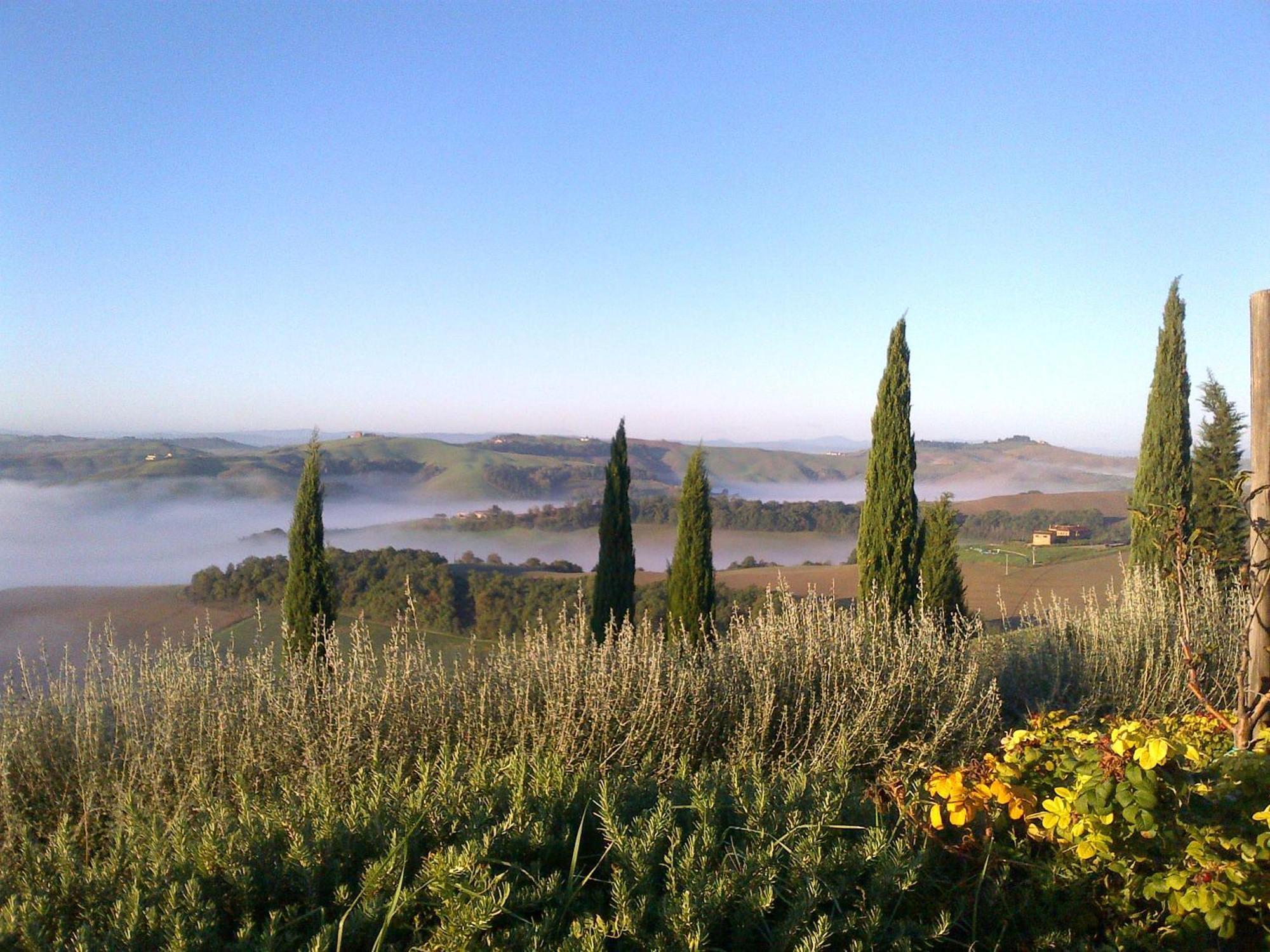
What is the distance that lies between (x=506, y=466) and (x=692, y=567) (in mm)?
6348

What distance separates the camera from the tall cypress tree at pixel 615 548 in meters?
8.80

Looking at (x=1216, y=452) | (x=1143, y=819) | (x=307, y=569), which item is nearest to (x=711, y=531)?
(x=307, y=569)

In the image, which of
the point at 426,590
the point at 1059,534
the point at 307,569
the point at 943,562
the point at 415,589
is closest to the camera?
the point at 307,569

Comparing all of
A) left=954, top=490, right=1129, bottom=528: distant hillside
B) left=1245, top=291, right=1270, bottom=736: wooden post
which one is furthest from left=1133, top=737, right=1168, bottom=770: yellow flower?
left=954, top=490, right=1129, bottom=528: distant hillside

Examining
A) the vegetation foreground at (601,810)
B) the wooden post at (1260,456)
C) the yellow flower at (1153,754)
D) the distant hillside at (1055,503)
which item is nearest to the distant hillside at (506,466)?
the distant hillside at (1055,503)

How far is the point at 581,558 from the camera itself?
30.2ft

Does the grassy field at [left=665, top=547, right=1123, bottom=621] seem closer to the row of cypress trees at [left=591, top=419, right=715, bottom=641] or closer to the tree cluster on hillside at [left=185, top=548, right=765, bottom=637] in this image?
the tree cluster on hillside at [left=185, top=548, right=765, bottom=637]

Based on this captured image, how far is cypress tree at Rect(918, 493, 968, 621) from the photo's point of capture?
10.5 metres

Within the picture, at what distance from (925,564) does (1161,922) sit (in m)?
8.55

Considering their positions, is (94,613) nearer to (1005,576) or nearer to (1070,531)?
(1005,576)

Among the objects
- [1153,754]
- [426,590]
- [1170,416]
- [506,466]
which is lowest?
[426,590]

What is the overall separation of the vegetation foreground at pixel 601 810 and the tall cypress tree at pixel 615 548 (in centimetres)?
408

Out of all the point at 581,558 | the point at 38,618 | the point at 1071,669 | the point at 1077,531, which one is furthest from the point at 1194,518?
the point at 38,618

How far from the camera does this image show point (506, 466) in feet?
46.7
